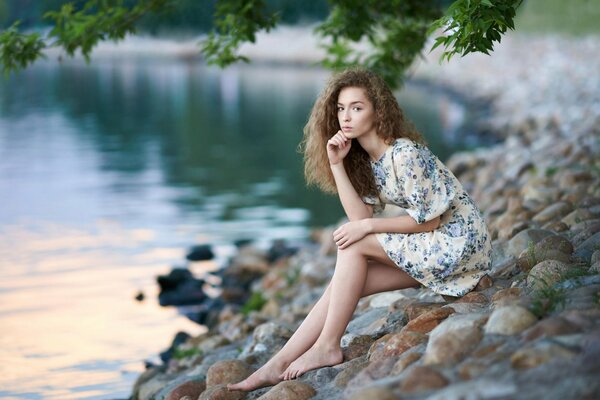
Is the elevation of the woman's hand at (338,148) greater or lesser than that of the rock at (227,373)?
greater

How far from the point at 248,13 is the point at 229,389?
287 cm

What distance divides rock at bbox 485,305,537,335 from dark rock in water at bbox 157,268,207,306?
5.67m

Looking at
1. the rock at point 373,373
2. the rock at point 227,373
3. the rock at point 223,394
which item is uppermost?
the rock at point 373,373

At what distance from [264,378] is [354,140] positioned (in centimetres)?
112

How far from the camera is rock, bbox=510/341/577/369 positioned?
2.88 meters

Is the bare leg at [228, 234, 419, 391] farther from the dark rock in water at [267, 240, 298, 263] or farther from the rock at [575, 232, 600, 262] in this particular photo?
the dark rock in water at [267, 240, 298, 263]

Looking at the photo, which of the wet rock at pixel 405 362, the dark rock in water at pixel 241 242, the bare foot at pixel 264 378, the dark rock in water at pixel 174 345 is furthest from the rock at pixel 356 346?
the dark rock in water at pixel 241 242

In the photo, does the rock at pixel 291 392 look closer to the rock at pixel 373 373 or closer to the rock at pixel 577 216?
the rock at pixel 373 373

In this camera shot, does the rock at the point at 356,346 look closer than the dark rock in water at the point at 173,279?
Yes

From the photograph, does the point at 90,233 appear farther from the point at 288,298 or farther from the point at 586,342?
the point at 586,342

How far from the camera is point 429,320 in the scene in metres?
3.93

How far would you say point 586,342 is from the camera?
2.92m

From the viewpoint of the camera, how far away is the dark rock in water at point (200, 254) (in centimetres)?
1034

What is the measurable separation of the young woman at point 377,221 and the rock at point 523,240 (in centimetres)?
71
